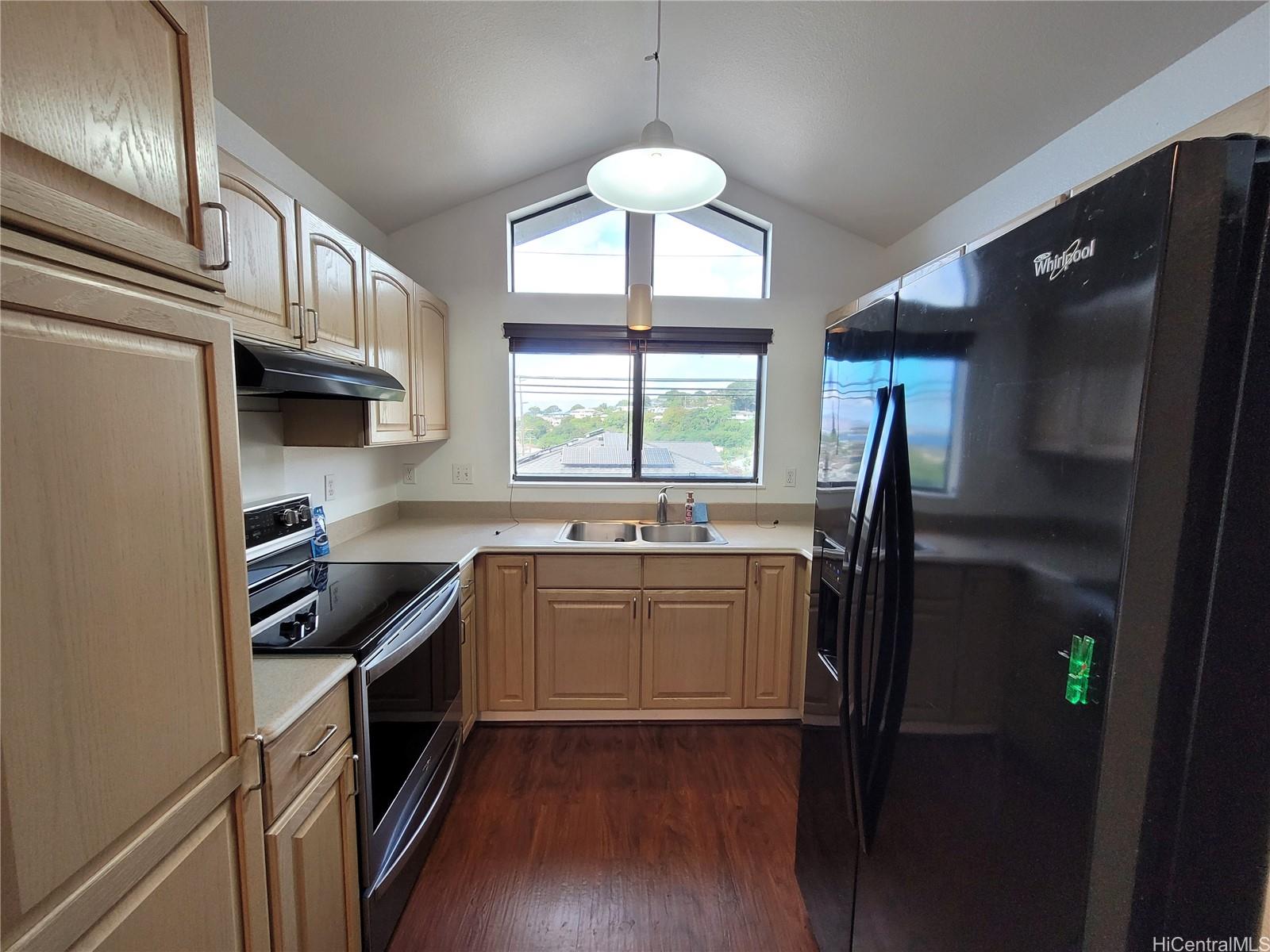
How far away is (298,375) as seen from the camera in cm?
128

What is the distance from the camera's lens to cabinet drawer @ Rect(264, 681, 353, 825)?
3.08ft

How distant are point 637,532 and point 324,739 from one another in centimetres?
188

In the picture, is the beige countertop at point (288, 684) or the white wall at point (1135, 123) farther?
the white wall at point (1135, 123)

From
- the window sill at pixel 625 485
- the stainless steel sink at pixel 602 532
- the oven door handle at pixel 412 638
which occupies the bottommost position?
the oven door handle at pixel 412 638

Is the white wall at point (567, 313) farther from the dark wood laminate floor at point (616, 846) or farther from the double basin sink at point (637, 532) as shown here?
the dark wood laminate floor at point (616, 846)

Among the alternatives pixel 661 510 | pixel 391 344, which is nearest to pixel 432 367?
pixel 391 344

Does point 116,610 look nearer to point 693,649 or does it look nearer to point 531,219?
point 693,649

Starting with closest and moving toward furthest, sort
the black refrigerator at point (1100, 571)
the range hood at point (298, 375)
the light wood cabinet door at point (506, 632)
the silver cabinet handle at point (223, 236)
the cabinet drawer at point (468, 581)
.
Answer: the black refrigerator at point (1100, 571) < the silver cabinet handle at point (223, 236) < the range hood at point (298, 375) < the cabinet drawer at point (468, 581) < the light wood cabinet door at point (506, 632)

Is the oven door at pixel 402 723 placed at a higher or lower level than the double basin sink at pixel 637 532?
lower

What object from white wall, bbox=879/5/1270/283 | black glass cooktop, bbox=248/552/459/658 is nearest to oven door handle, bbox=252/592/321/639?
black glass cooktop, bbox=248/552/459/658

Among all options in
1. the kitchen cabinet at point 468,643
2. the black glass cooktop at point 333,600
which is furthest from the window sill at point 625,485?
the black glass cooktop at point 333,600

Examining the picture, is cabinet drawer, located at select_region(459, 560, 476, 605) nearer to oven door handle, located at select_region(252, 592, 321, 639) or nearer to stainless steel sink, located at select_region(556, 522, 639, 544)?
oven door handle, located at select_region(252, 592, 321, 639)

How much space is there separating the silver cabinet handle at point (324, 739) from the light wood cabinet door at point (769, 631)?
1759 mm

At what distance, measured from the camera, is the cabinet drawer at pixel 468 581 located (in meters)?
2.12
